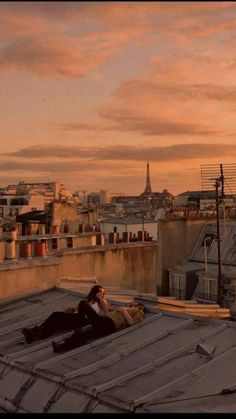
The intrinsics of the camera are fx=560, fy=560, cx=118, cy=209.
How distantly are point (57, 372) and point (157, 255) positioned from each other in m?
17.9

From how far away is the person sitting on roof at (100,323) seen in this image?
9.52 m

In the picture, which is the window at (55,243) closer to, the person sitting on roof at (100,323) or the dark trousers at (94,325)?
the person sitting on roof at (100,323)

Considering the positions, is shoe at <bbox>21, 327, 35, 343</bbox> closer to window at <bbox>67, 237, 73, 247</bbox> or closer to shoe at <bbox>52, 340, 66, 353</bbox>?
shoe at <bbox>52, 340, 66, 353</bbox>

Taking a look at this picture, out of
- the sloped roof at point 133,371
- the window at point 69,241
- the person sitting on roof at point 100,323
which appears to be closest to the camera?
the sloped roof at point 133,371

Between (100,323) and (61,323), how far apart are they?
33.3 inches

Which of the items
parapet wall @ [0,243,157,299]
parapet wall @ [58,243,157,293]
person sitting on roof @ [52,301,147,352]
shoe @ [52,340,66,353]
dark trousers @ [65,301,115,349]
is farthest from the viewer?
parapet wall @ [58,243,157,293]

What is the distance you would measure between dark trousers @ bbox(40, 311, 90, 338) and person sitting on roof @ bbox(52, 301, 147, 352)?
25 centimetres

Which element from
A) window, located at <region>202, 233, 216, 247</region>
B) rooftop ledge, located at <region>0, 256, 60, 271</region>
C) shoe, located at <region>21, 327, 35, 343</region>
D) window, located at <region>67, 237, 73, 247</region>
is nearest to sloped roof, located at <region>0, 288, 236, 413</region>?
shoe, located at <region>21, 327, 35, 343</region>

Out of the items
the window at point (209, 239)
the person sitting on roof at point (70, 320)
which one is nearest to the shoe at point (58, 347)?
the person sitting on roof at point (70, 320)

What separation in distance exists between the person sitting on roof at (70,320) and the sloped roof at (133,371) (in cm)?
22

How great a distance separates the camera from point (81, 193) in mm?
191000

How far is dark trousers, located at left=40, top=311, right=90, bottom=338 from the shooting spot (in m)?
10.4

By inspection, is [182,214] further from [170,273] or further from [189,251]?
[170,273]

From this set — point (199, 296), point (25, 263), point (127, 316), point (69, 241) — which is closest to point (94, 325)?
point (127, 316)
